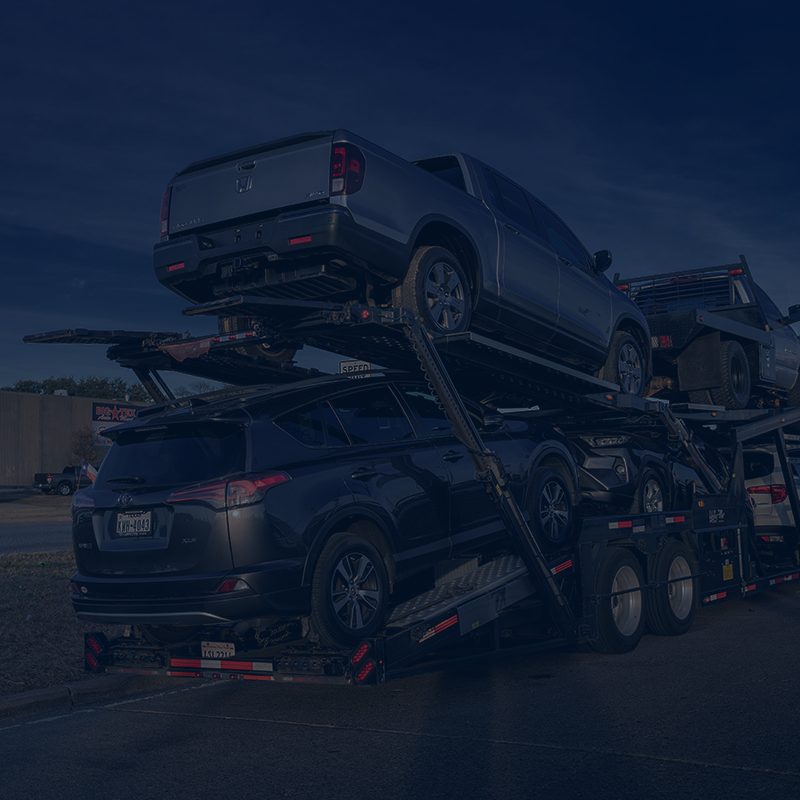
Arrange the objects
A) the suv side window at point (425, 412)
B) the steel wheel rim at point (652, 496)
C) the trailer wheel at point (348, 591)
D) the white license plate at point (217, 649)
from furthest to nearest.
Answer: the steel wheel rim at point (652, 496)
the suv side window at point (425, 412)
the white license plate at point (217, 649)
the trailer wheel at point (348, 591)

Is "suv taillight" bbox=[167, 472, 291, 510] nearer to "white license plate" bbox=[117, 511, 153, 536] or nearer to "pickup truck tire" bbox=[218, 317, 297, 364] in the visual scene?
"white license plate" bbox=[117, 511, 153, 536]

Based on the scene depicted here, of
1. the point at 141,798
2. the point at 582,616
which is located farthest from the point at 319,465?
the point at 582,616

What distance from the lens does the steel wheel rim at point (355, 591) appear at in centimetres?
612

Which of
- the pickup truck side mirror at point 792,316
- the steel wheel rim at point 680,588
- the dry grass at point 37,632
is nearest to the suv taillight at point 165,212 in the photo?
the dry grass at point 37,632

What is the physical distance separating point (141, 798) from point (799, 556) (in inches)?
359

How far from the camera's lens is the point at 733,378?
1163 cm

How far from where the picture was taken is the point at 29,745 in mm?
6047

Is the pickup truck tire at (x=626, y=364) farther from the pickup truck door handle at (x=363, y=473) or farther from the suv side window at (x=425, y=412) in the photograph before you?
the pickup truck door handle at (x=363, y=473)

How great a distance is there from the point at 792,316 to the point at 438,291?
25.4ft

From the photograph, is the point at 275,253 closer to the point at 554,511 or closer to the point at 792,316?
the point at 554,511

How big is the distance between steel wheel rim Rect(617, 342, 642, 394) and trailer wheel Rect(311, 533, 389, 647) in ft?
16.7

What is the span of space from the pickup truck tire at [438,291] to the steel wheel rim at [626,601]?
2.50m

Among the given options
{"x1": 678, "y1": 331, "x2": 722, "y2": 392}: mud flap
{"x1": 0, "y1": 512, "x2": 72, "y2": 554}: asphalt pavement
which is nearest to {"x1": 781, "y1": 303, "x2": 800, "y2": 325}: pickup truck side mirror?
{"x1": 678, "y1": 331, "x2": 722, "y2": 392}: mud flap

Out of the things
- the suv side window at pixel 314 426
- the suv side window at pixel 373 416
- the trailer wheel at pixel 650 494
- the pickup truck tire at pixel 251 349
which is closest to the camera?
the suv side window at pixel 314 426
